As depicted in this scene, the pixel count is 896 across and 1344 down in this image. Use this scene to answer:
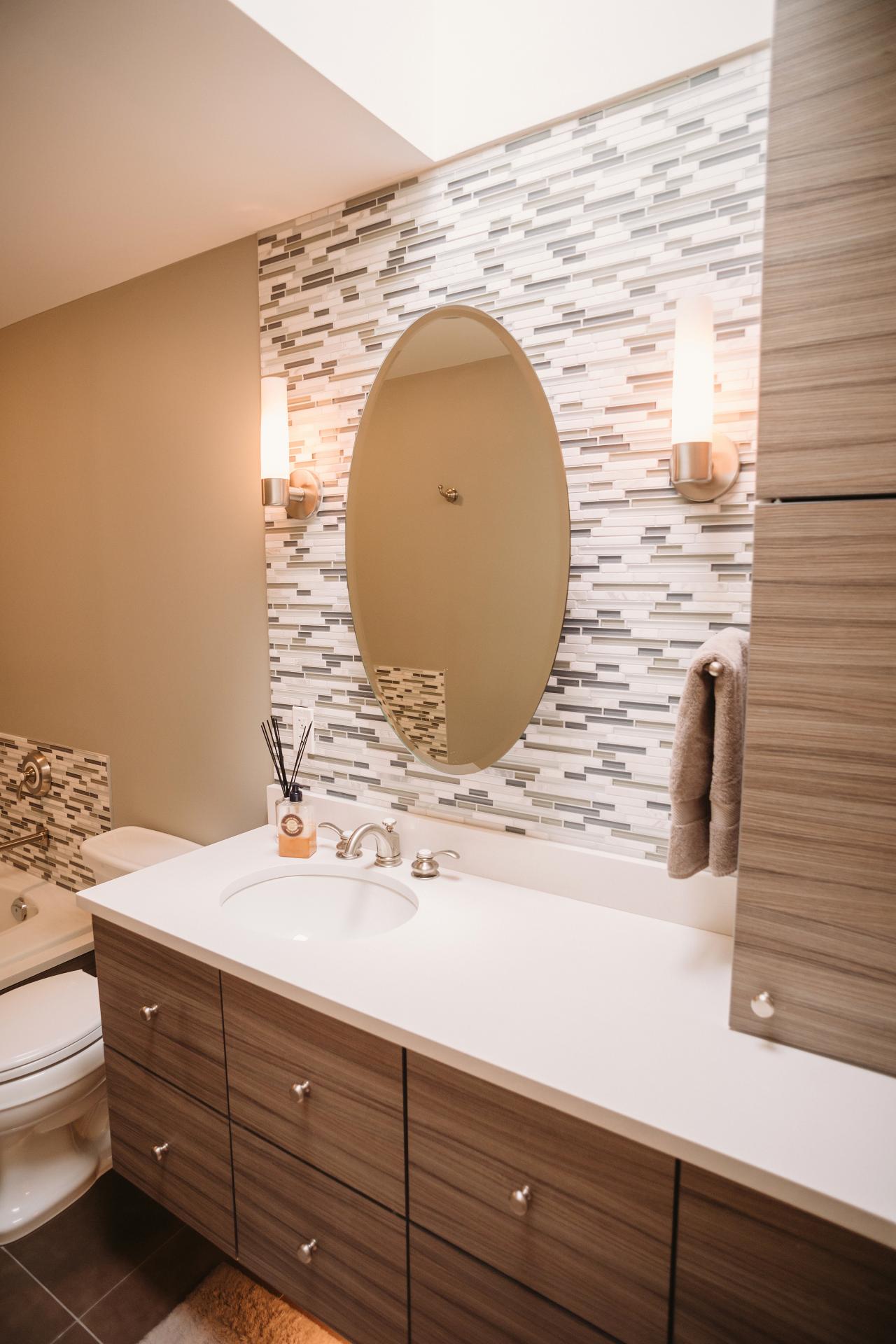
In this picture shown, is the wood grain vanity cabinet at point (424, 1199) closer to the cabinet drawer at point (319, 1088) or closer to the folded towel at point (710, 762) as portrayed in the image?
the cabinet drawer at point (319, 1088)

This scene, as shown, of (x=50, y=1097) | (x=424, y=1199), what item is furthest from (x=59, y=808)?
(x=424, y=1199)

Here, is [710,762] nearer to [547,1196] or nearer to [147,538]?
[547,1196]

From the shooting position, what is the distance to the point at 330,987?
1054mm

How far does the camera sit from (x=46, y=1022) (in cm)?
169

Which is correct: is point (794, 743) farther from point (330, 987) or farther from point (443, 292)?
point (443, 292)

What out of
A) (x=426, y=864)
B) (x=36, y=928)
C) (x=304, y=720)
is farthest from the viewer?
(x=36, y=928)

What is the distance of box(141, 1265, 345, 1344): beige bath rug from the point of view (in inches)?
55.9

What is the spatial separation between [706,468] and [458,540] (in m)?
0.50

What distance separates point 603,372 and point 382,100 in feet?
1.95

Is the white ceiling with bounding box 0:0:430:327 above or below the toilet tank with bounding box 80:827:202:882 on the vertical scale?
above

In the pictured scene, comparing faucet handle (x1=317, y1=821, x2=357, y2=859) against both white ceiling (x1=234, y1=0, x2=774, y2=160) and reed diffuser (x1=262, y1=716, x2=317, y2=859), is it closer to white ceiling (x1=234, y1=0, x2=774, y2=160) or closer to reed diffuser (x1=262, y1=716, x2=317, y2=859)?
reed diffuser (x1=262, y1=716, x2=317, y2=859)

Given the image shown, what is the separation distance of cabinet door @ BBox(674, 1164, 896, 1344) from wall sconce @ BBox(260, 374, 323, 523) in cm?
139

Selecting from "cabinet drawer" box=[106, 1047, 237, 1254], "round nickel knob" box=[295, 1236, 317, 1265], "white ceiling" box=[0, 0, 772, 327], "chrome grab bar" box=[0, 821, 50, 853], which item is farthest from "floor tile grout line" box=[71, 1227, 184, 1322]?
"white ceiling" box=[0, 0, 772, 327]

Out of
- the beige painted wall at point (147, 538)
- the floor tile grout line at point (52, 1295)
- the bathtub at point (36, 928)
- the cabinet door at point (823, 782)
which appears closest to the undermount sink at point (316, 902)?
the beige painted wall at point (147, 538)
